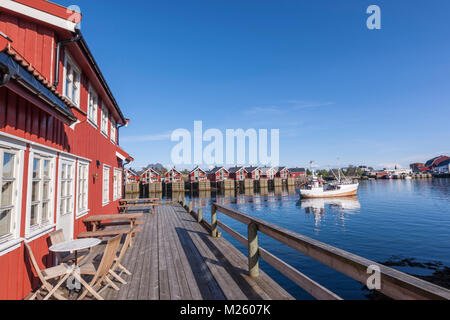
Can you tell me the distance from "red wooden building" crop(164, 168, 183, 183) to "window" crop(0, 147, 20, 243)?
52804mm

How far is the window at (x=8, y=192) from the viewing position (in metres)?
3.16

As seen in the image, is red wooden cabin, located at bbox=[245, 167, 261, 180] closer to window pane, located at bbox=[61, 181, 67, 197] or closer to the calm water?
the calm water

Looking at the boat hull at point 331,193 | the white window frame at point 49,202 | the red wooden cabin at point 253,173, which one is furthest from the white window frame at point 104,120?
the red wooden cabin at point 253,173

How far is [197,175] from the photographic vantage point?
Answer: 57.2 metres

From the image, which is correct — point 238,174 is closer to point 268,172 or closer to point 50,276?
point 268,172

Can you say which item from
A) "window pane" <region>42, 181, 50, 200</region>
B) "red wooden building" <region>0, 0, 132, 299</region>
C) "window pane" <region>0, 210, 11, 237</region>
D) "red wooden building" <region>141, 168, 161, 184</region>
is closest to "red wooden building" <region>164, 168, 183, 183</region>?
"red wooden building" <region>141, 168, 161, 184</region>

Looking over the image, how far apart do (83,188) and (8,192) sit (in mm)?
3800

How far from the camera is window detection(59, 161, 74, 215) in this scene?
17.2 ft

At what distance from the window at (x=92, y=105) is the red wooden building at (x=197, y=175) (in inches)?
1905

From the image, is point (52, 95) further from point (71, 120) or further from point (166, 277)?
point (166, 277)

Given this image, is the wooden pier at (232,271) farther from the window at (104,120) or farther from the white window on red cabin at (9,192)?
the window at (104,120)

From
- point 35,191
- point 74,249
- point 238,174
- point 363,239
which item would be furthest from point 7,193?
point 238,174
